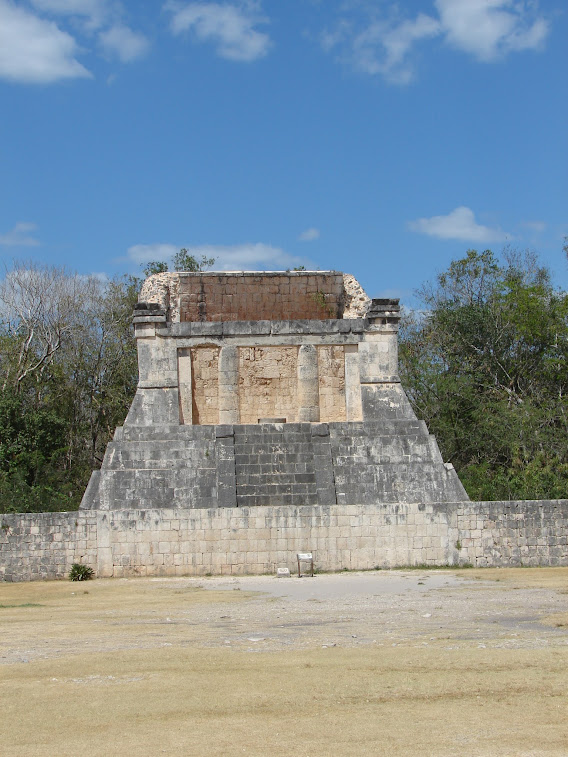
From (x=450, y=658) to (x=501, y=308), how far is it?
23.0 meters

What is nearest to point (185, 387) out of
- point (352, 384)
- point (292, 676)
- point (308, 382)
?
point (308, 382)

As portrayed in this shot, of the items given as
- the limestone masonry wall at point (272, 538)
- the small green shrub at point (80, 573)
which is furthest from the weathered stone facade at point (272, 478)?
the small green shrub at point (80, 573)

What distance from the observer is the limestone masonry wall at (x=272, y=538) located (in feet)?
46.9

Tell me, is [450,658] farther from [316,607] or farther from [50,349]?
[50,349]

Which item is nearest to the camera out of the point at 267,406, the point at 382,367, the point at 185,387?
the point at 382,367

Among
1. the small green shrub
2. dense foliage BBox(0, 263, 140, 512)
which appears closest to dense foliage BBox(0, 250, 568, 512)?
dense foliage BBox(0, 263, 140, 512)

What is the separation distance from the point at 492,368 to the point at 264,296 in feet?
34.5

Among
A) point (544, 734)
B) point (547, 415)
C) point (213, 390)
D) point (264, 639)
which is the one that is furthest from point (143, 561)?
point (547, 415)

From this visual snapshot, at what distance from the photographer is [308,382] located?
1834cm

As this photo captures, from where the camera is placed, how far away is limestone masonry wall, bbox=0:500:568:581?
14289 mm

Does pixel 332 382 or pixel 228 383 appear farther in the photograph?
pixel 332 382

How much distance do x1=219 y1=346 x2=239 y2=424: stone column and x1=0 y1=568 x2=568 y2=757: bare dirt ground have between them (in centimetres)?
759

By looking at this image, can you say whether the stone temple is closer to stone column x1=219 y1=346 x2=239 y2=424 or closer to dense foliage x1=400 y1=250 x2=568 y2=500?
stone column x1=219 y1=346 x2=239 y2=424

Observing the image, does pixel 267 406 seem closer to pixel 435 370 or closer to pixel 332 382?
pixel 332 382
